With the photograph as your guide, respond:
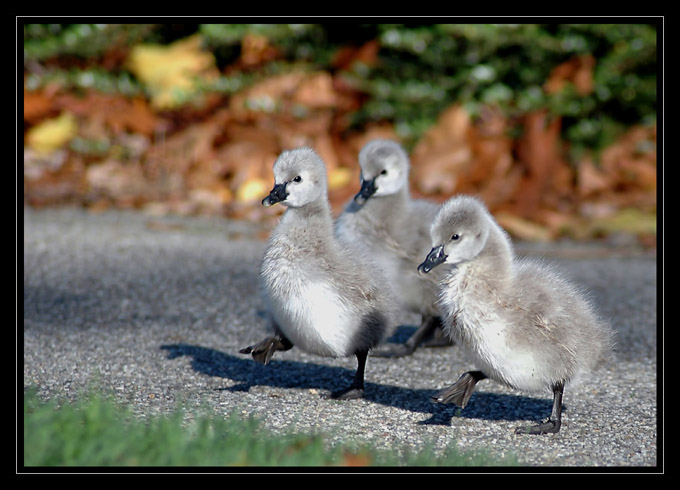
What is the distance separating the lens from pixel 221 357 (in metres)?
4.63

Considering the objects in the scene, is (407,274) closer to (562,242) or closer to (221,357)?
(221,357)

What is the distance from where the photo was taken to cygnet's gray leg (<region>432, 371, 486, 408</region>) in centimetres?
370

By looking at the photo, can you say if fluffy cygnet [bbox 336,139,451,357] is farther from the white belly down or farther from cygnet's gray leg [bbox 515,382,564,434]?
cygnet's gray leg [bbox 515,382,564,434]

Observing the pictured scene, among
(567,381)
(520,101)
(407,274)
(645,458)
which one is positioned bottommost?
(645,458)

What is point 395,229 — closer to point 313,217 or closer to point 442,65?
point 313,217

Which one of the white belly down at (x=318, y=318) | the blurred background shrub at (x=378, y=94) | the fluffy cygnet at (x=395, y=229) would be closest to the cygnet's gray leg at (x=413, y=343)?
the fluffy cygnet at (x=395, y=229)

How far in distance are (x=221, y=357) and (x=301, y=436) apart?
1.29 m

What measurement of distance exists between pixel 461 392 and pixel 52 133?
7.33 m

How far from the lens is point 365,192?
5.16 m

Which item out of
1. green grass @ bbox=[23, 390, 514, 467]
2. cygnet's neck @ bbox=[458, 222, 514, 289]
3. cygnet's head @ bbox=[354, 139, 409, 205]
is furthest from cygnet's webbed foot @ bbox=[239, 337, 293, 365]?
cygnet's head @ bbox=[354, 139, 409, 205]

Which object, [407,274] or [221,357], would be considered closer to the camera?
[221,357]

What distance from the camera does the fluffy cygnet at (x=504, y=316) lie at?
367cm

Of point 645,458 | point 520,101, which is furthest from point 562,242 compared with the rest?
point 645,458

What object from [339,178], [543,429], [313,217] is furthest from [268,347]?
[339,178]
